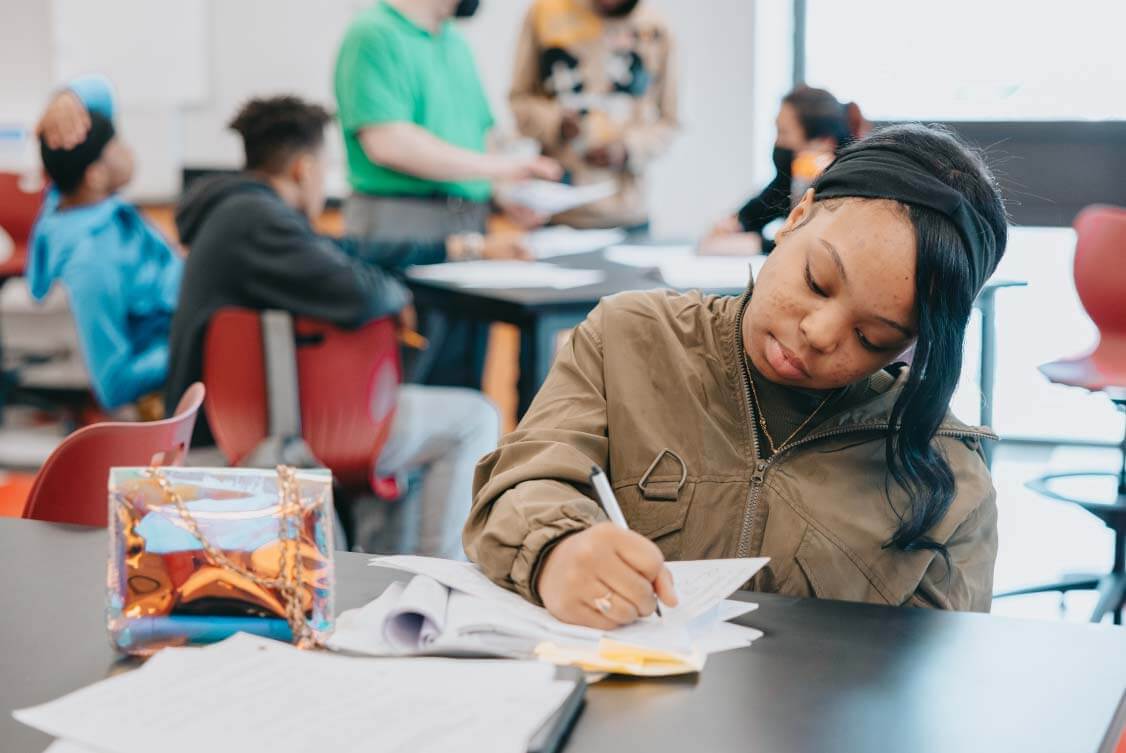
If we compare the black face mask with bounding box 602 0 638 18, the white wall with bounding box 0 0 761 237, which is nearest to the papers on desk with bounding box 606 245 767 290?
the black face mask with bounding box 602 0 638 18

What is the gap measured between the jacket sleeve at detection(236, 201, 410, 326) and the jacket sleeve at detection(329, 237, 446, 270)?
0.65 metres

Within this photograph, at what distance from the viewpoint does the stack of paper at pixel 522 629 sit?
89 cm

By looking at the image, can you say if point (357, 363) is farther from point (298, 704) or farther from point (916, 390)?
point (298, 704)

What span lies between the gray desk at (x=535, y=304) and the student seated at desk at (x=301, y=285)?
0.14 metres

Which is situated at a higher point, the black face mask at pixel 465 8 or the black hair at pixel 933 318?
the black face mask at pixel 465 8

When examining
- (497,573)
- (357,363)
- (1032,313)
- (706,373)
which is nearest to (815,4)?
(1032,313)

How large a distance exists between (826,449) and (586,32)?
2.49m

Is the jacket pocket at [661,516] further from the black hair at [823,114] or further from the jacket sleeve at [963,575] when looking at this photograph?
the black hair at [823,114]

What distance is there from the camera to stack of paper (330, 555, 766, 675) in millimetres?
886

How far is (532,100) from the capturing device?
3.61m

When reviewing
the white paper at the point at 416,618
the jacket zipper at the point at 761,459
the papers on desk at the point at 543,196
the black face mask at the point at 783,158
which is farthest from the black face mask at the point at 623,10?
the white paper at the point at 416,618

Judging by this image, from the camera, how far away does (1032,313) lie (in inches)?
183

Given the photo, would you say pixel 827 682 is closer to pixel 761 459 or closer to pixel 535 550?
pixel 535 550

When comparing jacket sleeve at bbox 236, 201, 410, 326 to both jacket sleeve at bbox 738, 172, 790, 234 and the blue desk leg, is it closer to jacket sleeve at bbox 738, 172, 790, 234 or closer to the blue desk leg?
jacket sleeve at bbox 738, 172, 790, 234
